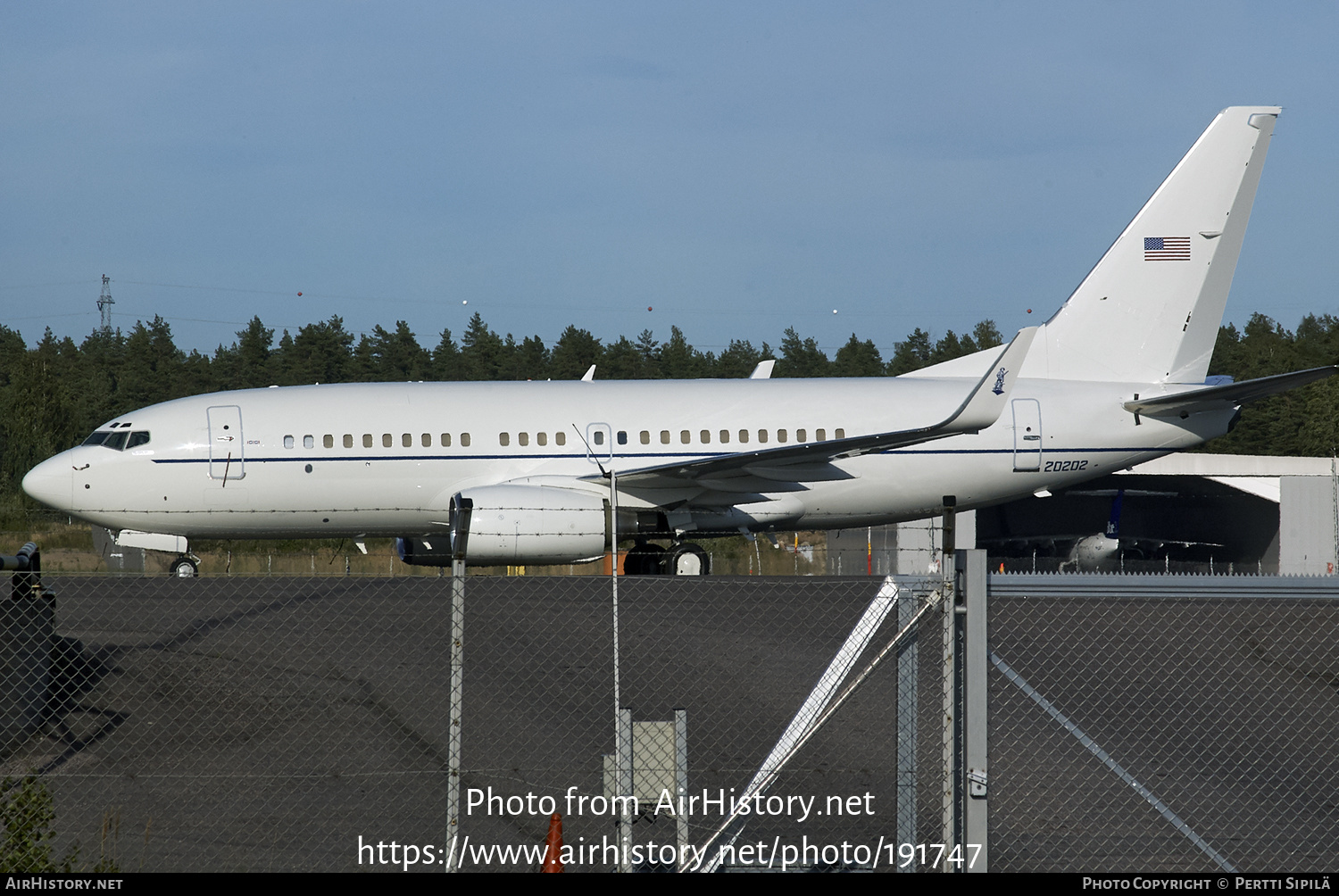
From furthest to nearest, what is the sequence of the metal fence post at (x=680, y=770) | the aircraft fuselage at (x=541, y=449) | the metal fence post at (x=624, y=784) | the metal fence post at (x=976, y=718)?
1. the aircraft fuselage at (x=541, y=449)
2. the metal fence post at (x=680, y=770)
3. the metal fence post at (x=624, y=784)
4. the metal fence post at (x=976, y=718)

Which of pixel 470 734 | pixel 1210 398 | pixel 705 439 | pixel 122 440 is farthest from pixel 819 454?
pixel 122 440

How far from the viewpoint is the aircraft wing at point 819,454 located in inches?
676

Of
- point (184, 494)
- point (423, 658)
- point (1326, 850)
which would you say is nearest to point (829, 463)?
point (423, 658)

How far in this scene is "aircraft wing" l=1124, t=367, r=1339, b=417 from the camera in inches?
715

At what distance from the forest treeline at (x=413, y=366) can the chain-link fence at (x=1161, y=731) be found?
48839 mm

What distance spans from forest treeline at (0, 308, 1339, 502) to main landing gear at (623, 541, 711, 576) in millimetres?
40950

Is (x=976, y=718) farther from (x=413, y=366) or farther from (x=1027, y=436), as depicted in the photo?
(x=413, y=366)

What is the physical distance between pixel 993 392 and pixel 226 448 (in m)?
12.1

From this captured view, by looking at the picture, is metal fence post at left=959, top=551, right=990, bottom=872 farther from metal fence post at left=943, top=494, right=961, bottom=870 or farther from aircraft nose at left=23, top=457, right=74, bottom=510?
aircraft nose at left=23, top=457, right=74, bottom=510

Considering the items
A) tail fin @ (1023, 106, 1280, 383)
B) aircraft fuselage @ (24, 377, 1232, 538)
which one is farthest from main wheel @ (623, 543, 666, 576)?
tail fin @ (1023, 106, 1280, 383)

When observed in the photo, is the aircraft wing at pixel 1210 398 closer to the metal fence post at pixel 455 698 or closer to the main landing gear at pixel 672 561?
the main landing gear at pixel 672 561

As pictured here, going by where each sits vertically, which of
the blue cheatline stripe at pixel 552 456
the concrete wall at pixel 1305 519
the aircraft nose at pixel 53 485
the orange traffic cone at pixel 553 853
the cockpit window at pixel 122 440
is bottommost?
the concrete wall at pixel 1305 519

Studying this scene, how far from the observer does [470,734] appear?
9.69 meters

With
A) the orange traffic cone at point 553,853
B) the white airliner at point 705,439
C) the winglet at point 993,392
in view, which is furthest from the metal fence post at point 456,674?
the winglet at point 993,392
